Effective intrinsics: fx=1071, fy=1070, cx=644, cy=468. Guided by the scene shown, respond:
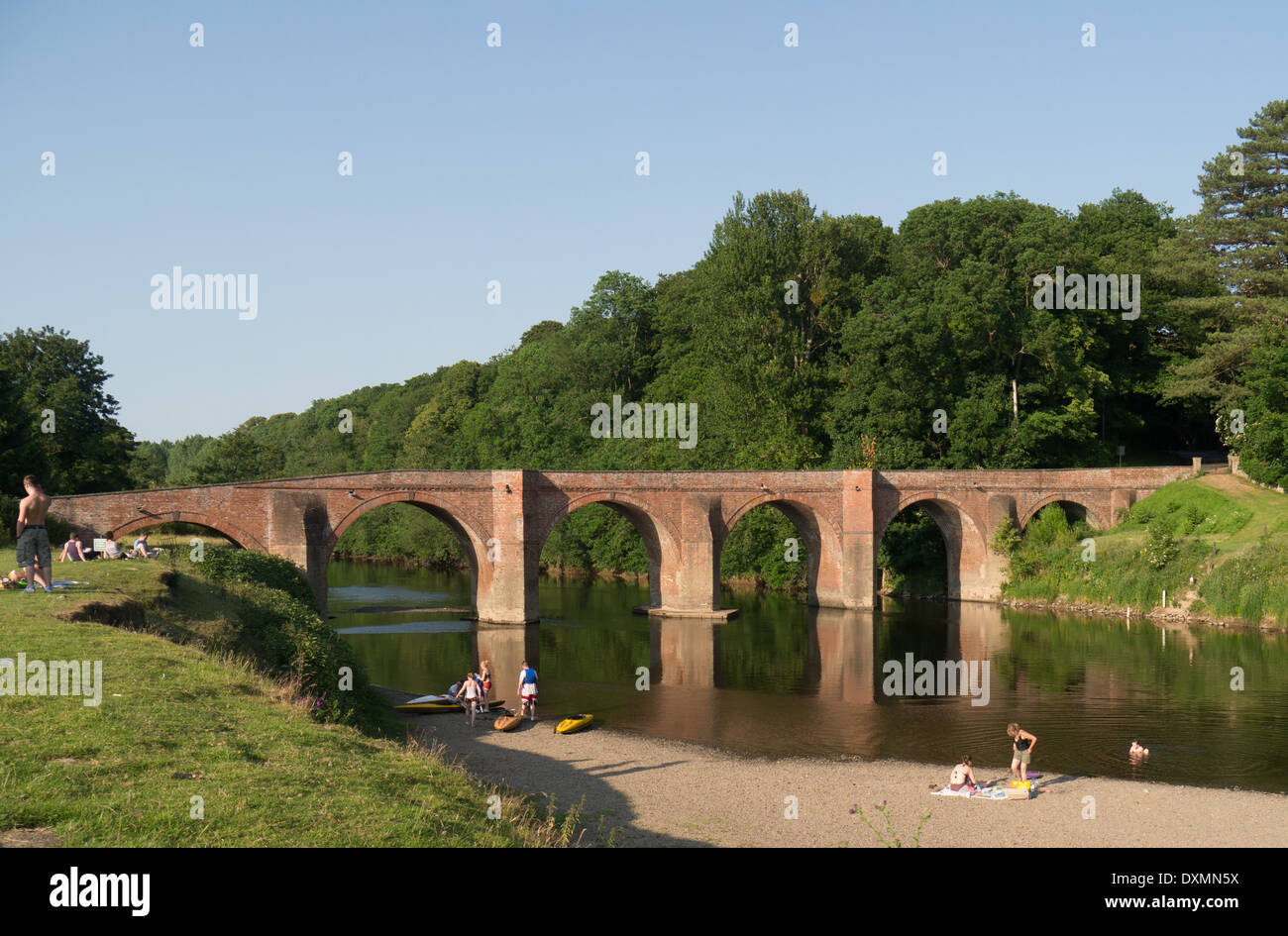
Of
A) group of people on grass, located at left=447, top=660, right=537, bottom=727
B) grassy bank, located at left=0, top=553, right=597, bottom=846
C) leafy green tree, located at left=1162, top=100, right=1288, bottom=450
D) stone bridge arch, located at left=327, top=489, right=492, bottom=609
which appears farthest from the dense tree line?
grassy bank, located at left=0, top=553, right=597, bottom=846

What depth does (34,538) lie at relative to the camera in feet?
57.5

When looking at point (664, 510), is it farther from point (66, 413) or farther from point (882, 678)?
point (66, 413)

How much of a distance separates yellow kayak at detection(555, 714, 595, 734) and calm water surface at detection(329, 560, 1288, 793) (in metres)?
0.96

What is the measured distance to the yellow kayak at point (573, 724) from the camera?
78.4 feet

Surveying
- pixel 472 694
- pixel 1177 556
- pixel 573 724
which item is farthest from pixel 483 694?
pixel 1177 556

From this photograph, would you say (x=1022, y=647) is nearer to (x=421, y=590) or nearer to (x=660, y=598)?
(x=660, y=598)

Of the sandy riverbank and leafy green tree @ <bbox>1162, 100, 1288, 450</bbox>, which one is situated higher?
leafy green tree @ <bbox>1162, 100, 1288, 450</bbox>

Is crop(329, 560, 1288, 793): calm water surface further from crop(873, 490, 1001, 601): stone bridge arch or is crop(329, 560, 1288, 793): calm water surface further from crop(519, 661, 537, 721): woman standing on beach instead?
crop(873, 490, 1001, 601): stone bridge arch

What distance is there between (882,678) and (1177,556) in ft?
58.4

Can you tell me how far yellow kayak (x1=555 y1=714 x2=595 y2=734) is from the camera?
23.9m

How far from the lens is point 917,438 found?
5138cm
